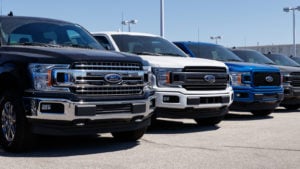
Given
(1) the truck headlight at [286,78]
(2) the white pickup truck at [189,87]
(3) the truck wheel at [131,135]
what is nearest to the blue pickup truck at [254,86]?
(1) the truck headlight at [286,78]

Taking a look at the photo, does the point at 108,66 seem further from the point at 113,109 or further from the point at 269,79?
the point at 269,79

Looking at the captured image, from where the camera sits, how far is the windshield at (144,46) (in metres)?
9.84

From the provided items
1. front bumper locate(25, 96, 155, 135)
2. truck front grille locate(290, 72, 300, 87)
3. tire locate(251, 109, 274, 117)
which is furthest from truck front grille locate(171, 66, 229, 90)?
truck front grille locate(290, 72, 300, 87)

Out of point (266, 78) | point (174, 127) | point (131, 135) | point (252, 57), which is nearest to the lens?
point (131, 135)

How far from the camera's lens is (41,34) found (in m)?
7.58

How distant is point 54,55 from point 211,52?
6390 mm

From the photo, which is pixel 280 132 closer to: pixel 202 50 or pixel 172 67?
pixel 172 67

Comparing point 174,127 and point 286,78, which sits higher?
point 286,78

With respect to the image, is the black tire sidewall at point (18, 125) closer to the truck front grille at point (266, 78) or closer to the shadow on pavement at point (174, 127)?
the shadow on pavement at point (174, 127)

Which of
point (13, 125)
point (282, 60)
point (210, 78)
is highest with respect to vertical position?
point (282, 60)

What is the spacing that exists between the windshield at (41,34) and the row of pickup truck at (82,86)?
0.05 ft

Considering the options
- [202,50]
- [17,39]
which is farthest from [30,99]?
[202,50]

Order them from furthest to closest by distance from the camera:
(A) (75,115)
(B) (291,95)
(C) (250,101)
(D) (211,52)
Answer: (B) (291,95) → (D) (211,52) → (C) (250,101) → (A) (75,115)

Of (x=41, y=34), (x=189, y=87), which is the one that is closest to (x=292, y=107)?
(x=189, y=87)
